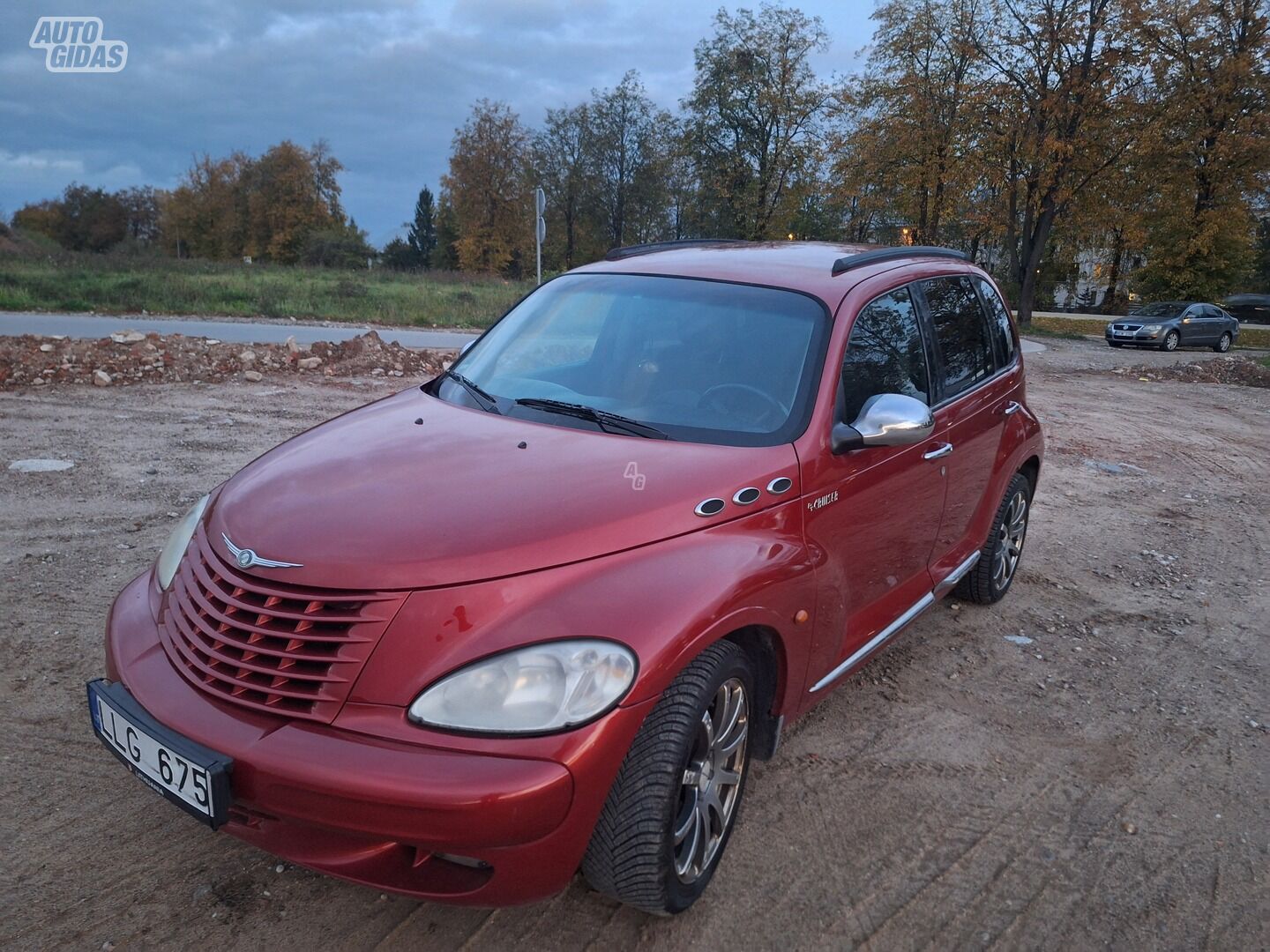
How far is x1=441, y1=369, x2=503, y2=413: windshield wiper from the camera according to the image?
331cm

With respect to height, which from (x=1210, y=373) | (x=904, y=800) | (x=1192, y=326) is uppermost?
(x=1192, y=326)

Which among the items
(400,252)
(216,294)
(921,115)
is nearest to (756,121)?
(921,115)

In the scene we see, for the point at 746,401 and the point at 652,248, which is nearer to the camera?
the point at 746,401

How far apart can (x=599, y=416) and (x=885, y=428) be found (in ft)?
3.06

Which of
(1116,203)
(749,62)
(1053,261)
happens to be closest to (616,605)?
(1116,203)

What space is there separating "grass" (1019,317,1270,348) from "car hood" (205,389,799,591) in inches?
1153

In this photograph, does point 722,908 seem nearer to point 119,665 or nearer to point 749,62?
point 119,665

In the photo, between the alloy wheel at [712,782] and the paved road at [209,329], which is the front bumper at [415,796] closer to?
the alloy wheel at [712,782]

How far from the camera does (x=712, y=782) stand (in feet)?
8.54

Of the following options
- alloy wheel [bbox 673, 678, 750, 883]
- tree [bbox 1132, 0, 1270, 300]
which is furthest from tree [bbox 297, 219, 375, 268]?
alloy wheel [bbox 673, 678, 750, 883]

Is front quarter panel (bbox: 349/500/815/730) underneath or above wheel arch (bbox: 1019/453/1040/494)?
above

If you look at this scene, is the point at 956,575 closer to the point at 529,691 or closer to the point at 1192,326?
the point at 529,691

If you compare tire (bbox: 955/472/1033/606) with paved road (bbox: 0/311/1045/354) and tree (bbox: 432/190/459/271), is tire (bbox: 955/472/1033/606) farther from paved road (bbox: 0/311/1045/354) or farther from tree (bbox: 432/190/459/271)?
tree (bbox: 432/190/459/271)

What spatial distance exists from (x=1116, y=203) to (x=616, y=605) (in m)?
36.7
